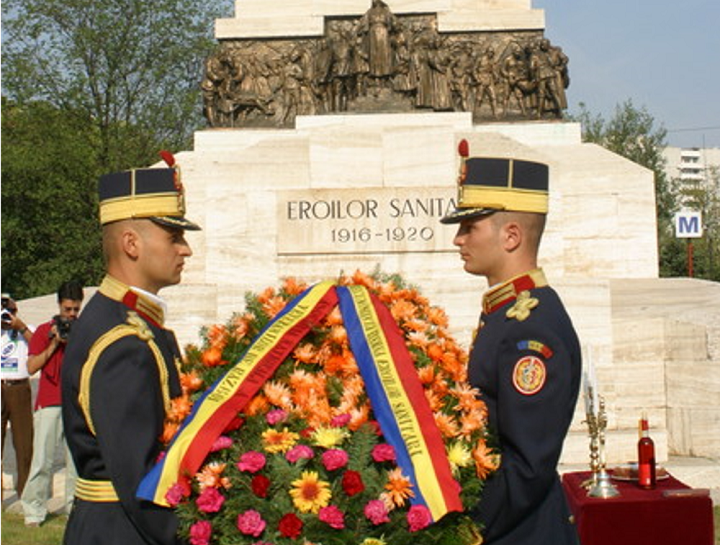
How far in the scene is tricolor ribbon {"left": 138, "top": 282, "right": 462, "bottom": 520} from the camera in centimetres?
258

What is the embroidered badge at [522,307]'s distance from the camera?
312 cm

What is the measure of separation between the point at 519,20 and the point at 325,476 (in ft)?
46.6

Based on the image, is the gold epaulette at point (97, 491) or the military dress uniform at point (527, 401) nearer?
the military dress uniform at point (527, 401)

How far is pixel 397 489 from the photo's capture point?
8.31 ft

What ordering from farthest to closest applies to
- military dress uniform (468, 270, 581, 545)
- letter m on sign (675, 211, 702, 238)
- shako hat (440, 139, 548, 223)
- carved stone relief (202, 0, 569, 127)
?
1. letter m on sign (675, 211, 702, 238)
2. carved stone relief (202, 0, 569, 127)
3. shako hat (440, 139, 548, 223)
4. military dress uniform (468, 270, 581, 545)

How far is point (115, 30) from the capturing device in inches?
1095

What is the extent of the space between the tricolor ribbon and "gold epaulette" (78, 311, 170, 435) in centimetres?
26

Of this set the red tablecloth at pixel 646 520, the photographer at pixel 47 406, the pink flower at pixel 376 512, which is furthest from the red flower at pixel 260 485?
the photographer at pixel 47 406

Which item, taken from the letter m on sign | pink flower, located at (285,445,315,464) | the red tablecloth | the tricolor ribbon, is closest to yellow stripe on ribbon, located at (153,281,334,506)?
the tricolor ribbon

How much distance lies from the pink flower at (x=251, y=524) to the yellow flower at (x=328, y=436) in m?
0.22

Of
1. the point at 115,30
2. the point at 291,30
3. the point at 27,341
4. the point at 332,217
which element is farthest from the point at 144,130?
the point at 27,341

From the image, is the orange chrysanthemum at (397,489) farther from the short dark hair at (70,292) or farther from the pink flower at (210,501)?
the short dark hair at (70,292)

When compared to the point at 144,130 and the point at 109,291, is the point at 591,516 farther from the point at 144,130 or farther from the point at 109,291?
the point at 144,130

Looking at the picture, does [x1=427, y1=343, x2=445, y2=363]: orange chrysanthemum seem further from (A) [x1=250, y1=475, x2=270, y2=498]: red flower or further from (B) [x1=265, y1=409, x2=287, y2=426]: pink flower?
(A) [x1=250, y1=475, x2=270, y2=498]: red flower
